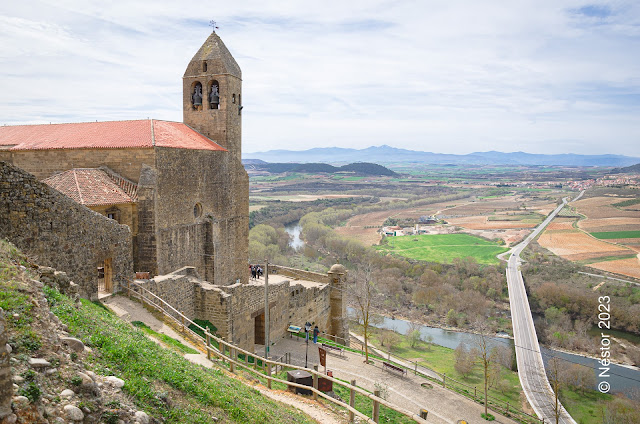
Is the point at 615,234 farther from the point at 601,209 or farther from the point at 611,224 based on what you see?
the point at 601,209

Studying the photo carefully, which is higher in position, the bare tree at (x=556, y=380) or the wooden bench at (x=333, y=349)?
the wooden bench at (x=333, y=349)

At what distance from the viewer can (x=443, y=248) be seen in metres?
80.8

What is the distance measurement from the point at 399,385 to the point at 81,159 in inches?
638

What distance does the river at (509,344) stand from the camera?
33094 mm

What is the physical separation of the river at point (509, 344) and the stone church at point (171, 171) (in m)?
24.8

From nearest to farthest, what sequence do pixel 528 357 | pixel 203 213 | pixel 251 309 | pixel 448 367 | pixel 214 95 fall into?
pixel 251 309 < pixel 203 213 < pixel 214 95 < pixel 448 367 < pixel 528 357

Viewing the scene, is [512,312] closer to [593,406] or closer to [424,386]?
[593,406]

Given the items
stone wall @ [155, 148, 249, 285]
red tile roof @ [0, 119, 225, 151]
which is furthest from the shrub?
red tile roof @ [0, 119, 225, 151]

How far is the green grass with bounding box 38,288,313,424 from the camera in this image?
6242mm

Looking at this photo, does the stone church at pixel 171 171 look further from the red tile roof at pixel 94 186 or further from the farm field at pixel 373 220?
the farm field at pixel 373 220

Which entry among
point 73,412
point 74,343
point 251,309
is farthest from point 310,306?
point 73,412

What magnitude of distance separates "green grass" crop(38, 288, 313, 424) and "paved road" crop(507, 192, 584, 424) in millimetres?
22094

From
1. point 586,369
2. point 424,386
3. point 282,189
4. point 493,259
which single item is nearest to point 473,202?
point 282,189

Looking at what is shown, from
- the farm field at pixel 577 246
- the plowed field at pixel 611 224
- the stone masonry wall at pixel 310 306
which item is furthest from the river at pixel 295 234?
the stone masonry wall at pixel 310 306
